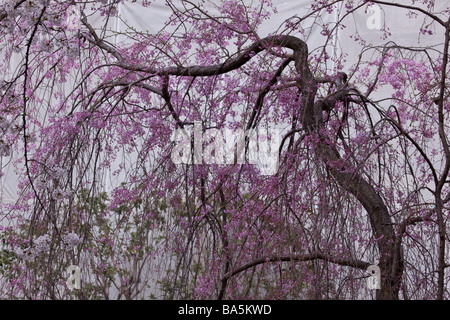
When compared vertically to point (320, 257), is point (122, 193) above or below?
above

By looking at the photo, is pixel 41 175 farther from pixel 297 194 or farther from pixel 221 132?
pixel 297 194

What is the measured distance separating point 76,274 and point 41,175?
37 centimetres

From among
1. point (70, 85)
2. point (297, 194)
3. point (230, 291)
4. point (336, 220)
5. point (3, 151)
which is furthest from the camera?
point (70, 85)

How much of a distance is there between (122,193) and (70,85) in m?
1.99

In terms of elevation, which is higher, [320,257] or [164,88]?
[164,88]

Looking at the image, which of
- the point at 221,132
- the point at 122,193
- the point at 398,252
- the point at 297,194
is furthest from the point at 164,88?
the point at 398,252

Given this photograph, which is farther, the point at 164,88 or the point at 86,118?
the point at 164,88

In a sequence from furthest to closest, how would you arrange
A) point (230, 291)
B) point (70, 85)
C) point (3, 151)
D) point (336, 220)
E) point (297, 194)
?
point (70, 85) < point (230, 291) < point (297, 194) < point (336, 220) < point (3, 151)

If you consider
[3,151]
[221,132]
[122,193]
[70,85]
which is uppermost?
[70,85]

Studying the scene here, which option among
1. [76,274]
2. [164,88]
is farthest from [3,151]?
[164,88]

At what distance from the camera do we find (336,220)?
1697 millimetres

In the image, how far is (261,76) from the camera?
2.30 meters
